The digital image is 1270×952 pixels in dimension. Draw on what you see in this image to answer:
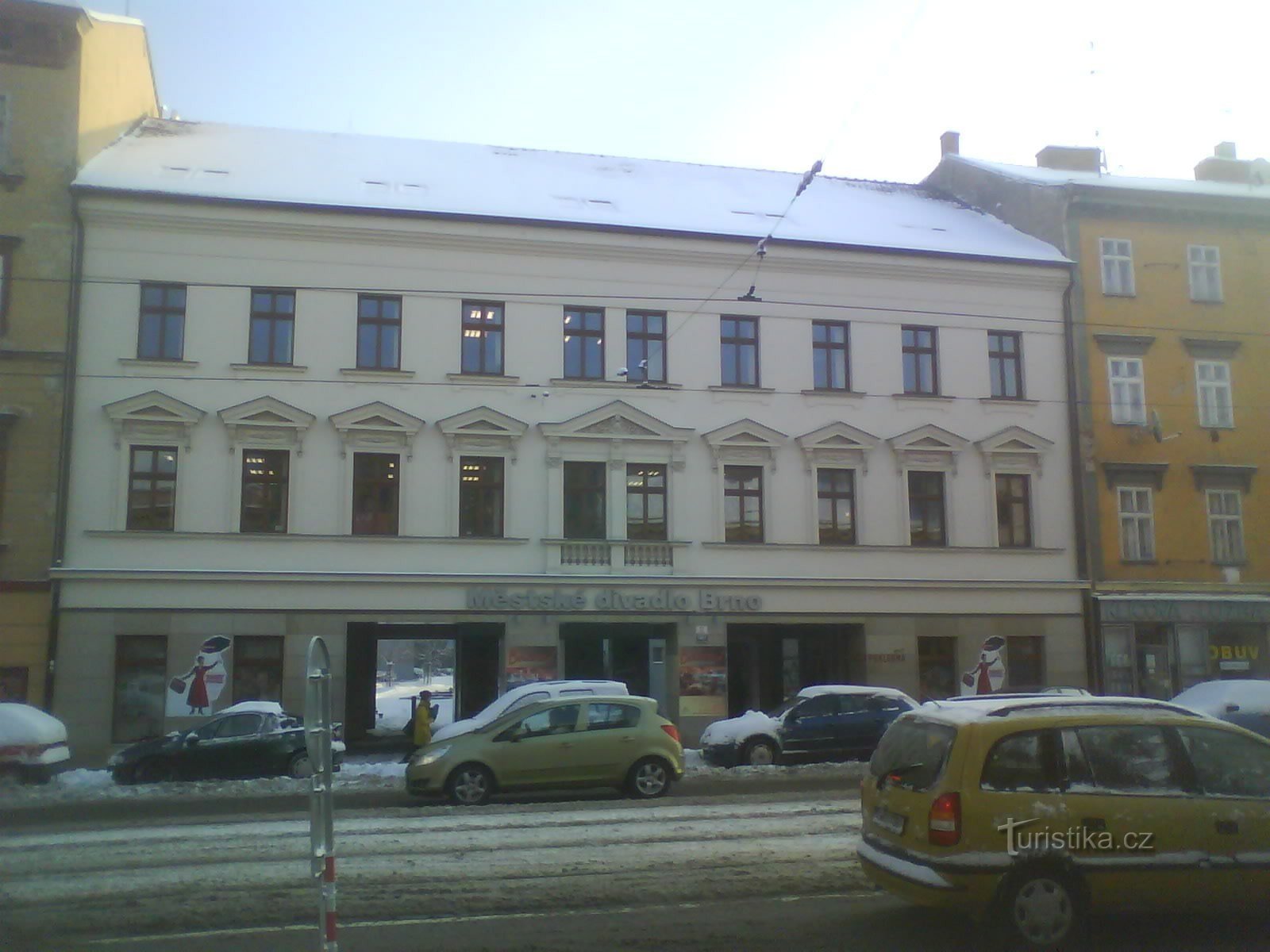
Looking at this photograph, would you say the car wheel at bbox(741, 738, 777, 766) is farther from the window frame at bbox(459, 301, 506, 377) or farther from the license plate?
the license plate

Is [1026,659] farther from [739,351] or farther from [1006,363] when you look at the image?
[739,351]

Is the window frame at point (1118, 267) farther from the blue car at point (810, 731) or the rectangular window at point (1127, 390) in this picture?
the blue car at point (810, 731)

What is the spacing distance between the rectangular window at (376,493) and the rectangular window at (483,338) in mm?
2692

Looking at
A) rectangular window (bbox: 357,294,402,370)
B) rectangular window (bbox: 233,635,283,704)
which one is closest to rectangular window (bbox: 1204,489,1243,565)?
rectangular window (bbox: 357,294,402,370)

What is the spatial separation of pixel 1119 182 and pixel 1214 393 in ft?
20.9

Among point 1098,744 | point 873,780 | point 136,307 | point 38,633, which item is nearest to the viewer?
point 1098,744

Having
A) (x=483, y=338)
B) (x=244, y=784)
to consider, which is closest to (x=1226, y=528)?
(x=483, y=338)

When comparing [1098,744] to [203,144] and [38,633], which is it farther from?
[203,144]

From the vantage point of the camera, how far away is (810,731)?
20.9 metres

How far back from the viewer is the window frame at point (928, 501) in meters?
27.0

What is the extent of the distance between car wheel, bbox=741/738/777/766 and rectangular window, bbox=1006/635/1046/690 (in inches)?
353

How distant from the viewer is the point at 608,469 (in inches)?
998

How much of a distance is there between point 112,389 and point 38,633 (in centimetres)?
499

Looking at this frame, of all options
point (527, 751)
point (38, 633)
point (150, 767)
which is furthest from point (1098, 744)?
point (38, 633)
